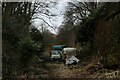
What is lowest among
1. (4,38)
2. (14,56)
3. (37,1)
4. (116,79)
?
(116,79)

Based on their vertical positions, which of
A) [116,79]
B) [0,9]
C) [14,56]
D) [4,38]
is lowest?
[116,79]

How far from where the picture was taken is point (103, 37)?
19656 mm

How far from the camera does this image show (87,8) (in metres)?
39.5

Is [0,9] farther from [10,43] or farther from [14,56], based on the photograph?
[14,56]

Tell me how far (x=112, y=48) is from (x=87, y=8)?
72.7 feet

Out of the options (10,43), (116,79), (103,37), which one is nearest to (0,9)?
(10,43)

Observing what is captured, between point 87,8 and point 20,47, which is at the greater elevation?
point 87,8

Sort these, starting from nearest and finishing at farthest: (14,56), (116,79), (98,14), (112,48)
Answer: (116,79), (14,56), (112,48), (98,14)

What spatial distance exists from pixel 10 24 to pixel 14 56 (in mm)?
3121

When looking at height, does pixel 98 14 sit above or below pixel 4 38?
above

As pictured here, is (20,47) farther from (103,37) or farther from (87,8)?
(87,8)

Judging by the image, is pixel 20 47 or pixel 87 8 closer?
pixel 20 47

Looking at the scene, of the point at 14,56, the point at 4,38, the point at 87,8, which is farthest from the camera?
the point at 87,8

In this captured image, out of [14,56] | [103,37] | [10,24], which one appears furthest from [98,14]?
[14,56]
